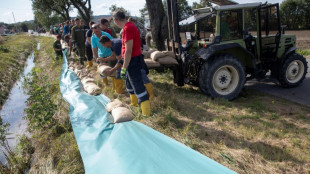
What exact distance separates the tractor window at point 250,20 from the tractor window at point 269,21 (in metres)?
0.23

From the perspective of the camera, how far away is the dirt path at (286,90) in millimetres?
4464

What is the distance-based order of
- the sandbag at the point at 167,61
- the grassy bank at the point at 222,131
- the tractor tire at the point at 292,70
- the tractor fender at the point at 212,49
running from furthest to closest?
the tractor tire at the point at 292,70 → the sandbag at the point at 167,61 → the tractor fender at the point at 212,49 → the grassy bank at the point at 222,131

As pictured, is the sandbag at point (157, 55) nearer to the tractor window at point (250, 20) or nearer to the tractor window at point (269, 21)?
the tractor window at point (250, 20)

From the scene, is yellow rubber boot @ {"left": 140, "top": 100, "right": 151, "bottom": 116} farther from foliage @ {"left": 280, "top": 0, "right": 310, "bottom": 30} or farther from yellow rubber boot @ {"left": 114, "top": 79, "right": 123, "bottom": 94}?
foliage @ {"left": 280, "top": 0, "right": 310, "bottom": 30}

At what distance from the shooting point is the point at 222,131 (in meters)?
3.09

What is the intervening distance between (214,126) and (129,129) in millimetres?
1377

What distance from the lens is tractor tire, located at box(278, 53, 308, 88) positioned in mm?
4824

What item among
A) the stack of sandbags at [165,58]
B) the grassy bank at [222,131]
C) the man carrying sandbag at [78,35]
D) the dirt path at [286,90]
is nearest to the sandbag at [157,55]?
the stack of sandbags at [165,58]

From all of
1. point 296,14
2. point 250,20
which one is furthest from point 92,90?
point 296,14

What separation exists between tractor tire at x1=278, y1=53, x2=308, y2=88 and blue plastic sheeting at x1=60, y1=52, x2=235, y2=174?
12.4 ft

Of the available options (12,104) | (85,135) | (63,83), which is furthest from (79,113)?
(12,104)

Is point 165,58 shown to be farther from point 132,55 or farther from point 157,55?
point 132,55

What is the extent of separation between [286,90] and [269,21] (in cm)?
165

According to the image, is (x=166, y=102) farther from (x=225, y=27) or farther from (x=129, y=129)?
(x=225, y=27)
